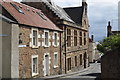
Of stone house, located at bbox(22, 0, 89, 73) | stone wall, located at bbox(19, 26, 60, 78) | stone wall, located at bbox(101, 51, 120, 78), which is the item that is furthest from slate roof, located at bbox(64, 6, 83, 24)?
stone wall, located at bbox(101, 51, 120, 78)

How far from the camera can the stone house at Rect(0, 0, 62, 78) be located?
1537 cm

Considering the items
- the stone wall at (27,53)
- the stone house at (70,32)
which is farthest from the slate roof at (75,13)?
the stone wall at (27,53)

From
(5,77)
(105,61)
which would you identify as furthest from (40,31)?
(105,61)

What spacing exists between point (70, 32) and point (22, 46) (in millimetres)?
13146

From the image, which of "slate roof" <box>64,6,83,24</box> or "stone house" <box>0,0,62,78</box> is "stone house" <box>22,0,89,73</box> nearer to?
"slate roof" <box>64,6,83,24</box>

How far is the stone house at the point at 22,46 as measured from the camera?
1537 cm

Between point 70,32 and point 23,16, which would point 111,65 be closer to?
point 23,16

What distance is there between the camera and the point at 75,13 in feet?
120

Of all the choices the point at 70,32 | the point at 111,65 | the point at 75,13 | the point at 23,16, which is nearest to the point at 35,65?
the point at 23,16

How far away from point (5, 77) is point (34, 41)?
15.4 feet

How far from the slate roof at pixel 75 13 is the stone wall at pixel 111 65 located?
23945mm

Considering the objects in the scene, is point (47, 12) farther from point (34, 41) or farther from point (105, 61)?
point (105, 61)

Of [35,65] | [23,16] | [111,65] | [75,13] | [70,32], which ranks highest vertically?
[75,13]

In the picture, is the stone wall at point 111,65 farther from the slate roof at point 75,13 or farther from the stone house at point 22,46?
the slate roof at point 75,13
